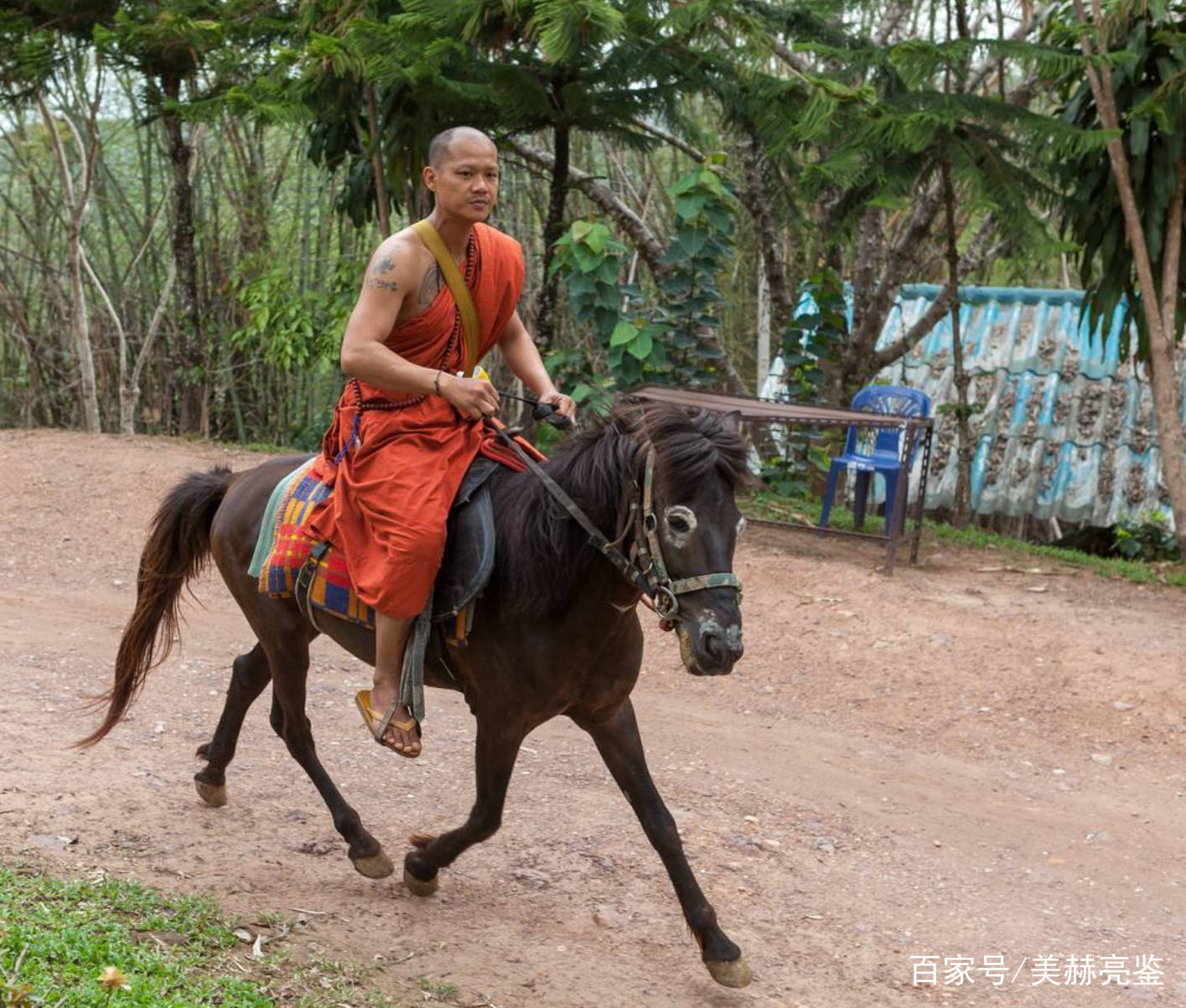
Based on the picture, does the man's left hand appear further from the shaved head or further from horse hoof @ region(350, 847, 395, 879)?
horse hoof @ region(350, 847, 395, 879)

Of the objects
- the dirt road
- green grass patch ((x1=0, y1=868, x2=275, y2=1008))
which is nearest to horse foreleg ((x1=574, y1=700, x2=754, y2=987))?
the dirt road

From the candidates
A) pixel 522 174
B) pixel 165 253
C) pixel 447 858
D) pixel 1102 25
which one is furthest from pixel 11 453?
pixel 1102 25

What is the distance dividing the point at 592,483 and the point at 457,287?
2.28ft

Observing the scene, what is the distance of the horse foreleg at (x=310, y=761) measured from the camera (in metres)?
3.89

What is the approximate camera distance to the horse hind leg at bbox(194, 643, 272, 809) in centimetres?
427

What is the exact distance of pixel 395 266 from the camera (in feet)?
10.6

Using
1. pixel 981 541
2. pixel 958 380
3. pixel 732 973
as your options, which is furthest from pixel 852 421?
pixel 732 973

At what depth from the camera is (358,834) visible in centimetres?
391

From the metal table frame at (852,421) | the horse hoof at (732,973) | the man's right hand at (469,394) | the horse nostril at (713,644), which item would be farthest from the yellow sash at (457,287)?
the metal table frame at (852,421)

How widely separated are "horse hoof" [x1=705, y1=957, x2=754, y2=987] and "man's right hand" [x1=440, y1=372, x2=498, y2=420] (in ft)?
5.32

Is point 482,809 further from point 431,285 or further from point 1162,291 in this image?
point 1162,291

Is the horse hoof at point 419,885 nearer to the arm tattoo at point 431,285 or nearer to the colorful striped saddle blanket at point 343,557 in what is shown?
the colorful striped saddle blanket at point 343,557

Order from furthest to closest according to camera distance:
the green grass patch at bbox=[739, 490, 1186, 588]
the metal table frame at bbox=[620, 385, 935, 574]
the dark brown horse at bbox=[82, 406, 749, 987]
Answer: the green grass patch at bbox=[739, 490, 1186, 588] → the metal table frame at bbox=[620, 385, 935, 574] → the dark brown horse at bbox=[82, 406, 749, 987]

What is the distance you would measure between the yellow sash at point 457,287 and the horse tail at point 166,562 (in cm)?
131
